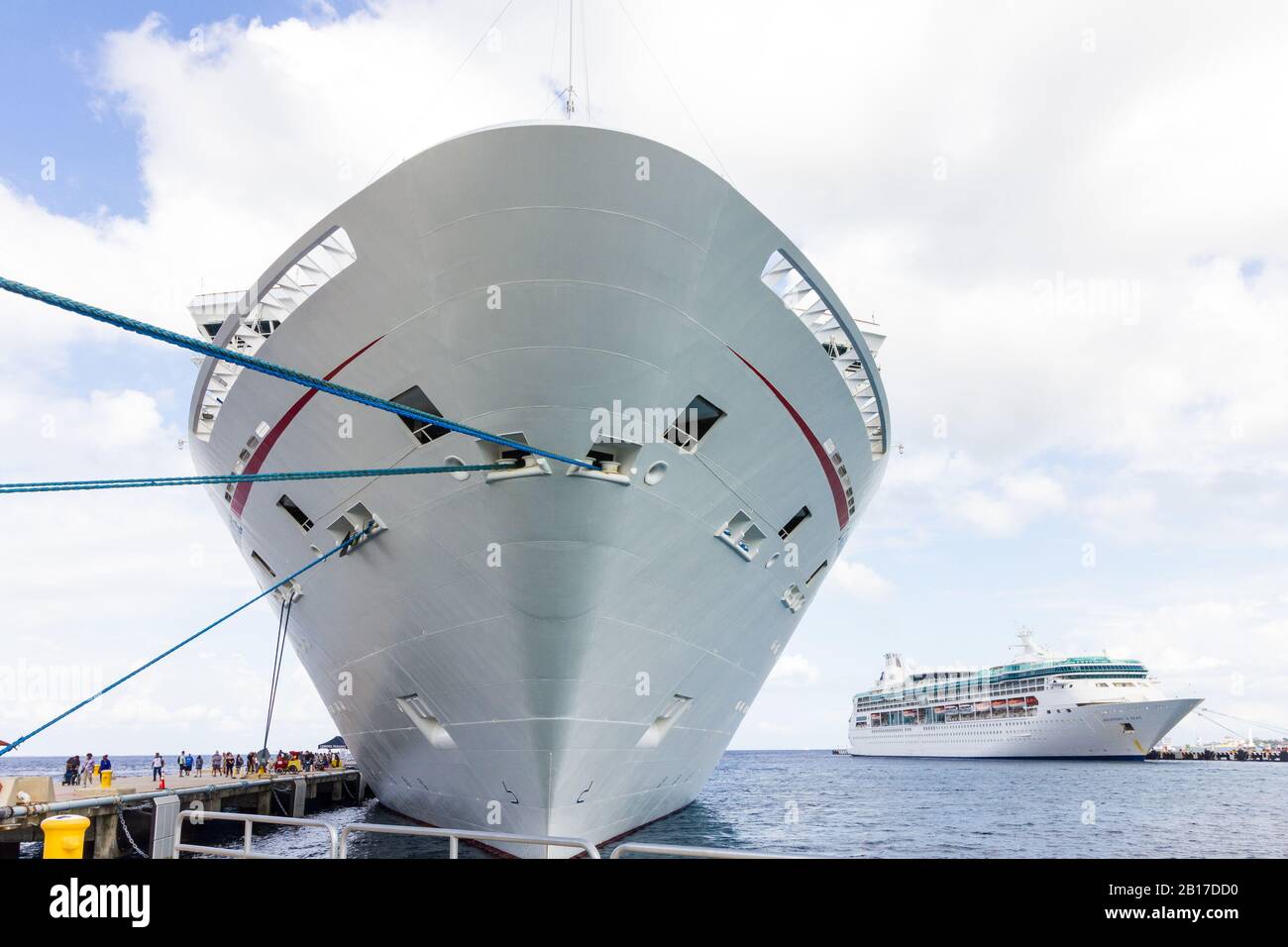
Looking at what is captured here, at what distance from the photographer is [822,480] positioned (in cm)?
1134

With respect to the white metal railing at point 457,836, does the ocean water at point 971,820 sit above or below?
below

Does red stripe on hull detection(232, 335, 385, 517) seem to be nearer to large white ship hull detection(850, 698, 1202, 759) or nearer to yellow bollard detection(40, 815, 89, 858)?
yellow bollard detection(40, 815, 89, 858)

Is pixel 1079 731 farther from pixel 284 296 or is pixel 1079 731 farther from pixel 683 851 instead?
pixel 683 851

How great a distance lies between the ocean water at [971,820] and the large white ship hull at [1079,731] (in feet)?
30.9

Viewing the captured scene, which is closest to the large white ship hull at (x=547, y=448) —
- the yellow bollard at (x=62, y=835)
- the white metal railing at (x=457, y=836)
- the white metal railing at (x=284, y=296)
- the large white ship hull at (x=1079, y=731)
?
the white metal railing at (x=284, y=296)

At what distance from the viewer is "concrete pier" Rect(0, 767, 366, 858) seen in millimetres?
12359

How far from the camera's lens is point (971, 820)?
23.5 metres

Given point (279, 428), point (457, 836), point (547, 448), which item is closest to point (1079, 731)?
point (547, 448)

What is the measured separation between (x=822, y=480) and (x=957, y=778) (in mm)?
36829

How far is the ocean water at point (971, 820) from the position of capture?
17.5 metres

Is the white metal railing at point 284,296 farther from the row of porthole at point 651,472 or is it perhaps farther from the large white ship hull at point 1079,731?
the large white ship hull at point 1079,731

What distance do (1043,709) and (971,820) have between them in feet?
113
